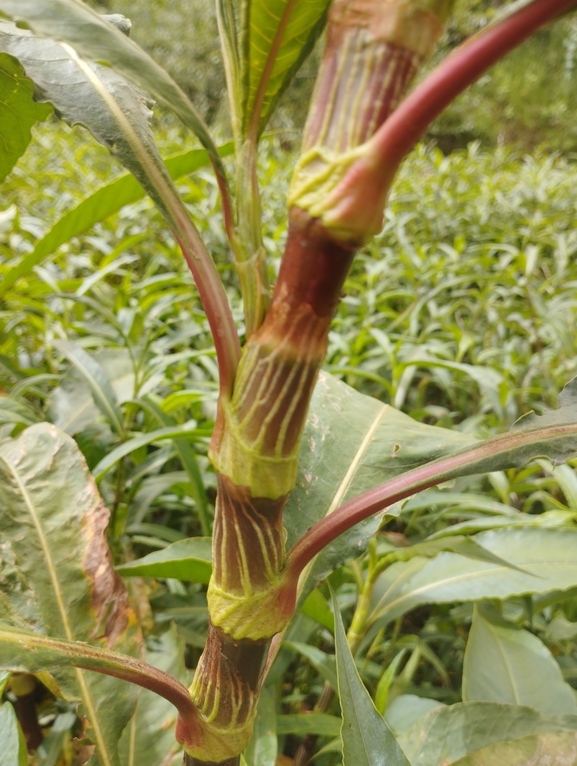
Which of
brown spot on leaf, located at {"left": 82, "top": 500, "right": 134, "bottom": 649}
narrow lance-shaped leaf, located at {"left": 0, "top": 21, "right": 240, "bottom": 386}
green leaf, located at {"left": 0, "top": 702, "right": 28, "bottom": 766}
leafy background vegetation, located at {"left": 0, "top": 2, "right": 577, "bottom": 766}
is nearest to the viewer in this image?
narrow lance-shaped leaf, located at {"left": 0, "top": 21, "right": 240, "bottom": 386}

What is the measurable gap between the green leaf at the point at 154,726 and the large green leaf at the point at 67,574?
74 millimetres

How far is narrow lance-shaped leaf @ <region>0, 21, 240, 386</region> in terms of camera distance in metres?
0.32

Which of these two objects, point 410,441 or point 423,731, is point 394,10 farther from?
point 423,731

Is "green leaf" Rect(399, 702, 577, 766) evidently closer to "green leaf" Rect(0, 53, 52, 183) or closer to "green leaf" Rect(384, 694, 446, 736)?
"green leaf" Rect(384, 694, 446, 736)

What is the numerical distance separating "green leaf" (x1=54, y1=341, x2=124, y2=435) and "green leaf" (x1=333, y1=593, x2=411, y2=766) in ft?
1.79

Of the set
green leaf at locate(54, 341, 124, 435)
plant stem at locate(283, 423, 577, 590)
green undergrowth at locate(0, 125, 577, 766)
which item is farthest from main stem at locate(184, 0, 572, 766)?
green leaf at locate(54, 341, 124, 435)

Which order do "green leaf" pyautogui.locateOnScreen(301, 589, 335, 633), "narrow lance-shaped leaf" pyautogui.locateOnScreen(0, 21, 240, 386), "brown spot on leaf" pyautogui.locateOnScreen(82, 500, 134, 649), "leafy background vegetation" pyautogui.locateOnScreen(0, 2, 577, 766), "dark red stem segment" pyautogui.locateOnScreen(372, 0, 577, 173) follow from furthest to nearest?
"leafy background vegetation" pyautogui.locateOnScreen(0, 2, 577, 766) < "green leaf" pyautogui.locateOnScreen(301, 589, 335, 633) < "brown spot on leaf" pyautogui.locateOnScreen(82, 500, 134, 649) < "narrow lance-shaped leaf" pyautogui.locateOnScreen(0, 21, 240, 386) < "dark red stem segment" pyautogui.locateOnScreen(372, 0, 577, 173)

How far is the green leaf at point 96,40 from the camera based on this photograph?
26 cm

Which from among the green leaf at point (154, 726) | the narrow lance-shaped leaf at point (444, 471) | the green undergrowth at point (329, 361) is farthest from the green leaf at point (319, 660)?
the narrow lance-shaped leaf at point (444, 471)

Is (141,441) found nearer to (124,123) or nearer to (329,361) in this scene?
(124,123)

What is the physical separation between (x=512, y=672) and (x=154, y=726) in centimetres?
40

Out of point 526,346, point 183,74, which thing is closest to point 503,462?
point 526,346

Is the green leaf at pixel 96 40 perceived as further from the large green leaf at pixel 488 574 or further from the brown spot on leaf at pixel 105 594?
the large green leaf at pixel 488 574

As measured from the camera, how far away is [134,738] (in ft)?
1.85
